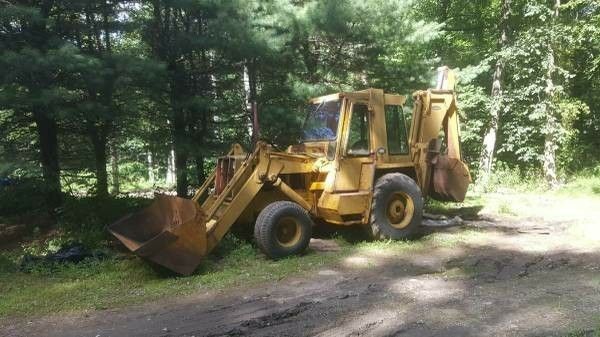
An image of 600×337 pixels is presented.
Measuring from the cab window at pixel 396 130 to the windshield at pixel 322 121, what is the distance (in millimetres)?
937

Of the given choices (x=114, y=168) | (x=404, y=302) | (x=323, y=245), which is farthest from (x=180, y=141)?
(x=404, y=302)

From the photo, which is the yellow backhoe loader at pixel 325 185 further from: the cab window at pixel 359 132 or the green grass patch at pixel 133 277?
the green grass patch at pixel 133 277

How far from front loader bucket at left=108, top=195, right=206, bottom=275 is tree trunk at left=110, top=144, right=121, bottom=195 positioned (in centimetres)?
308

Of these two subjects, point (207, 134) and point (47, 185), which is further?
point (207, 134)

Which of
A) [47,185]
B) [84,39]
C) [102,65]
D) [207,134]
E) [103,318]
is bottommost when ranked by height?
[103,318]

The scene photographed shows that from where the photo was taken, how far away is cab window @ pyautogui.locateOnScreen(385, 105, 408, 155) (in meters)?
9.15

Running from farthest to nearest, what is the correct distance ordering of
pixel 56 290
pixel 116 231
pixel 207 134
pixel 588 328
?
pixel 207 134
pixel 116 231
pixel 56 290
pixel 588 328

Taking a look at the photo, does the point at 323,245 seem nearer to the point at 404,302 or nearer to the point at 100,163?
the point at 404,302

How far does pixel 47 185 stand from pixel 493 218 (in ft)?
28.3

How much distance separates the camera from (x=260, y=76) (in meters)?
11.0

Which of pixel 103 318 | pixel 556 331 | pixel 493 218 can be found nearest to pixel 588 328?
pixel 556 331

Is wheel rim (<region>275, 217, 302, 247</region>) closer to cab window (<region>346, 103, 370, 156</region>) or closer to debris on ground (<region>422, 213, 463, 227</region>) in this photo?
cab window (<region>346, 103, 370, 156</region>)

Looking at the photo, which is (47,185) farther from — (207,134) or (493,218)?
(493,218)

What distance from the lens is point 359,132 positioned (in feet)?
29.1
